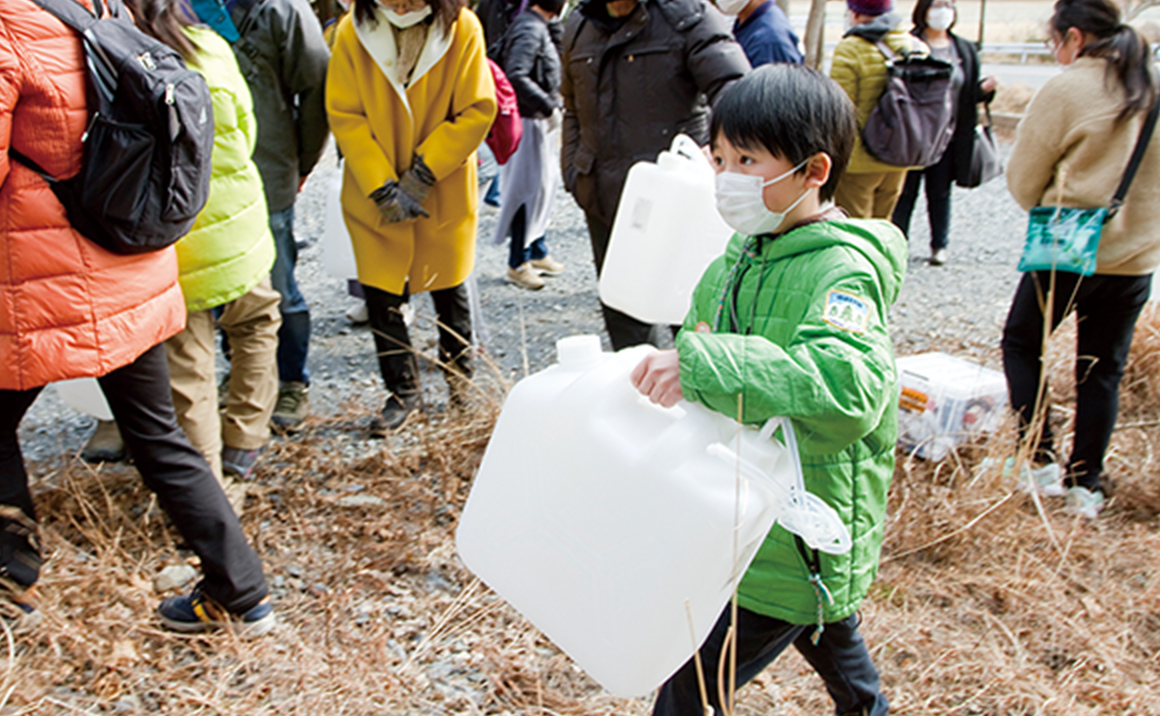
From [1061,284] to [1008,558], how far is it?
0.88 meters

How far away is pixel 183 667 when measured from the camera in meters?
2.04

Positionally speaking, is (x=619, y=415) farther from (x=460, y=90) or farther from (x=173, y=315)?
(x=460, y=90)

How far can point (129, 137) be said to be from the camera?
178 centimetres

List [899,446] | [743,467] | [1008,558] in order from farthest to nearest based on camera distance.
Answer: [899,446] → [1008,558] → [743,467]

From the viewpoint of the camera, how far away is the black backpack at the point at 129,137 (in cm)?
175

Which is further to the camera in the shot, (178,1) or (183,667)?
(178,1)

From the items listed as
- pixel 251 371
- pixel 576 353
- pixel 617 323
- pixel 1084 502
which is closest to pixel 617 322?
pixel 617 323

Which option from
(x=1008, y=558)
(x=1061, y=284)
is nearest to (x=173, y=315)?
(x=1008, y=558)

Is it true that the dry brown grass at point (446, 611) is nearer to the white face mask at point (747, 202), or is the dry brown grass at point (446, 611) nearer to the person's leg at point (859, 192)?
the white face mask at point (747, 202)

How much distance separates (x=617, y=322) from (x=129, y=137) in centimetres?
196

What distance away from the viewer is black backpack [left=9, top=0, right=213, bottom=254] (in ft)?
5.74

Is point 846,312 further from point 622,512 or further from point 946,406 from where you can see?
point 946,406

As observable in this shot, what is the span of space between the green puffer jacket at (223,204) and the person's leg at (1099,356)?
257 centimetres

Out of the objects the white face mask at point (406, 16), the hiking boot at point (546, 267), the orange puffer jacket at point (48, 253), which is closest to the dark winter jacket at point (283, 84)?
the white face mask at point (406, 16)
